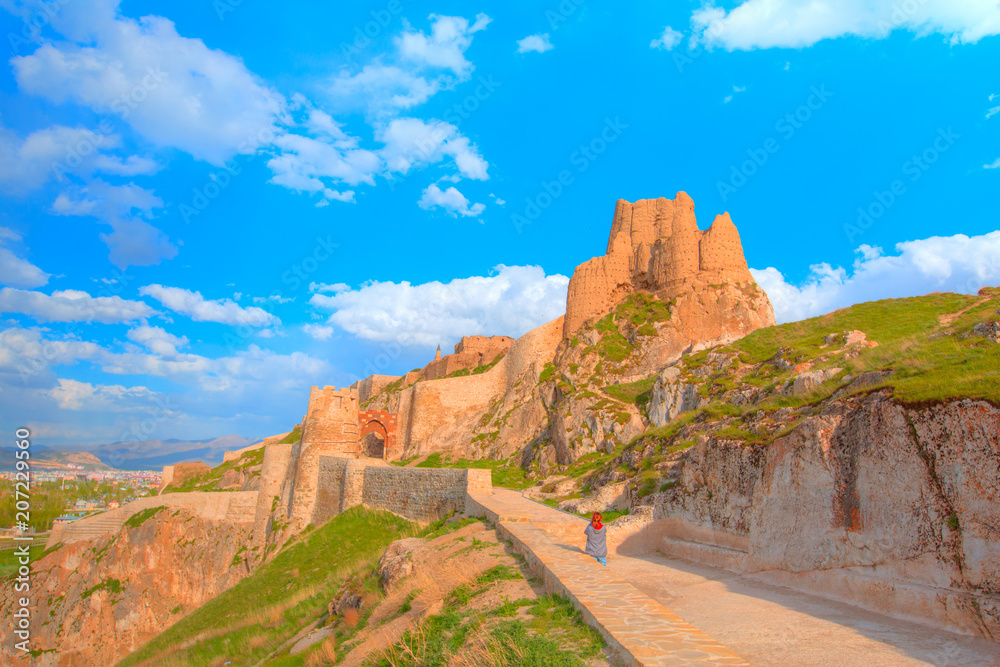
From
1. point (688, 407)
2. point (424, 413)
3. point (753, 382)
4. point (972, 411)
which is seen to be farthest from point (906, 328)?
point (424, 413)

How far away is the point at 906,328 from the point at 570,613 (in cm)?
1967

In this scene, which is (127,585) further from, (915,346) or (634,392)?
(915,346)

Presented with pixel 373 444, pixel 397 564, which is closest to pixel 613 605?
pixel 397 564

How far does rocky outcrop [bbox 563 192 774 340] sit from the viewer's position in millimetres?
36969

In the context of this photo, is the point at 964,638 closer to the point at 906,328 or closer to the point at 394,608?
the point at 394,608

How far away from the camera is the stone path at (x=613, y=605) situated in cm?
470

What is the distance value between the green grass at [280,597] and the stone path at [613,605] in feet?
27.6

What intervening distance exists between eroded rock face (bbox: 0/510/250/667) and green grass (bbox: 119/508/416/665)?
15.6ft

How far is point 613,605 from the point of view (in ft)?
20.2

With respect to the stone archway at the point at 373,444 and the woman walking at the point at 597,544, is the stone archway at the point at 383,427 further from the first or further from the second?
the woman walking at the point at 597,544

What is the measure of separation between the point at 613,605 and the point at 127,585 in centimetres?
3254

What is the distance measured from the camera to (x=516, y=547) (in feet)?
34.8

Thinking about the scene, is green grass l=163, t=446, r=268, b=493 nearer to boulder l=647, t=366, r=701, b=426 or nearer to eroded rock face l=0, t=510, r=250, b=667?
eroded rock face l=0, t=510, r=250, b=667

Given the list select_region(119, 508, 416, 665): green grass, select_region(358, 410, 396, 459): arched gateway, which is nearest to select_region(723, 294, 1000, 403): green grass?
select_region(119, 508, 416, 665): green grass
